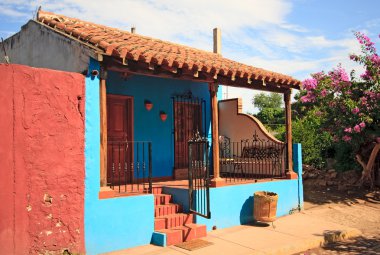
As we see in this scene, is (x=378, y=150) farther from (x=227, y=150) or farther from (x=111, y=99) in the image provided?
(x=111, y=99)

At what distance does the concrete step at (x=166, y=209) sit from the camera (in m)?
6.48

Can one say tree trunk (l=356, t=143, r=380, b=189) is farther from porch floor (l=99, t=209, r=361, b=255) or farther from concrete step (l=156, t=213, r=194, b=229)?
concrete step (l=156, t=213, r=194, b=229)

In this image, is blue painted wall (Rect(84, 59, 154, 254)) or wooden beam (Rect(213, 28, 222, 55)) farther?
wooden beam (Rect(213, 28, 222, 55))

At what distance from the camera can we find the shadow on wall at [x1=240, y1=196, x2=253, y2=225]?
7590mm

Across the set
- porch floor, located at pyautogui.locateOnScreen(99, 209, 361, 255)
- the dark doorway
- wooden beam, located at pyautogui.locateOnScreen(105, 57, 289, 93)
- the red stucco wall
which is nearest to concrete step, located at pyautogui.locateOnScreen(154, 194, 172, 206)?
porch floor, located at pyautogui.locateOnScreen(99, 209, 361, 255)

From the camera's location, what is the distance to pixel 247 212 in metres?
→ 7.71

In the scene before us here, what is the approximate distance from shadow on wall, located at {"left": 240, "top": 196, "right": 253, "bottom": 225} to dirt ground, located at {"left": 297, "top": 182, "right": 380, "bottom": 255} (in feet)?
5.56

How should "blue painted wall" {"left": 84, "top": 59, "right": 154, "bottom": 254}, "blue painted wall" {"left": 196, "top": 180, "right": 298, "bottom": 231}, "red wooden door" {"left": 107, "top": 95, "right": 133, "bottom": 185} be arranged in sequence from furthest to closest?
1. "red wooden door" {"left": 107, "top": 95, "right": 133, "bottom": 185}
2. "blue painted wall" {"left": 196, "top": 180, "right": 298, "bottom": 231}
3. "blue painted wall" {"left": 84, "top": 59, "right": 154, "bottom": 254}

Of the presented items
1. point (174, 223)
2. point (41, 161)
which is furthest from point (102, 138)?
point (174, 223)

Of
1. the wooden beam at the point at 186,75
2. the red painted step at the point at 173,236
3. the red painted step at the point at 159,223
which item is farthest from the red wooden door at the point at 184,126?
the red painted step at the point at 173,236

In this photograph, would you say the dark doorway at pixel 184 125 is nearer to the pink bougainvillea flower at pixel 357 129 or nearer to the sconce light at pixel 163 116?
the sconce light at pixel 163 116

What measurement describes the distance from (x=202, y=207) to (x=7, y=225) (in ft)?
11.2

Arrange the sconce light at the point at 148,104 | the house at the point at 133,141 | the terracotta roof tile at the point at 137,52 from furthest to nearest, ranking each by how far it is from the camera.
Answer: the sconce light at the point at 148,104, the terracotta roof tile at the point at 137,52, the house at the point at 133,141

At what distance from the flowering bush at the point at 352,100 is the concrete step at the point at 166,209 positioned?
5853 mm
